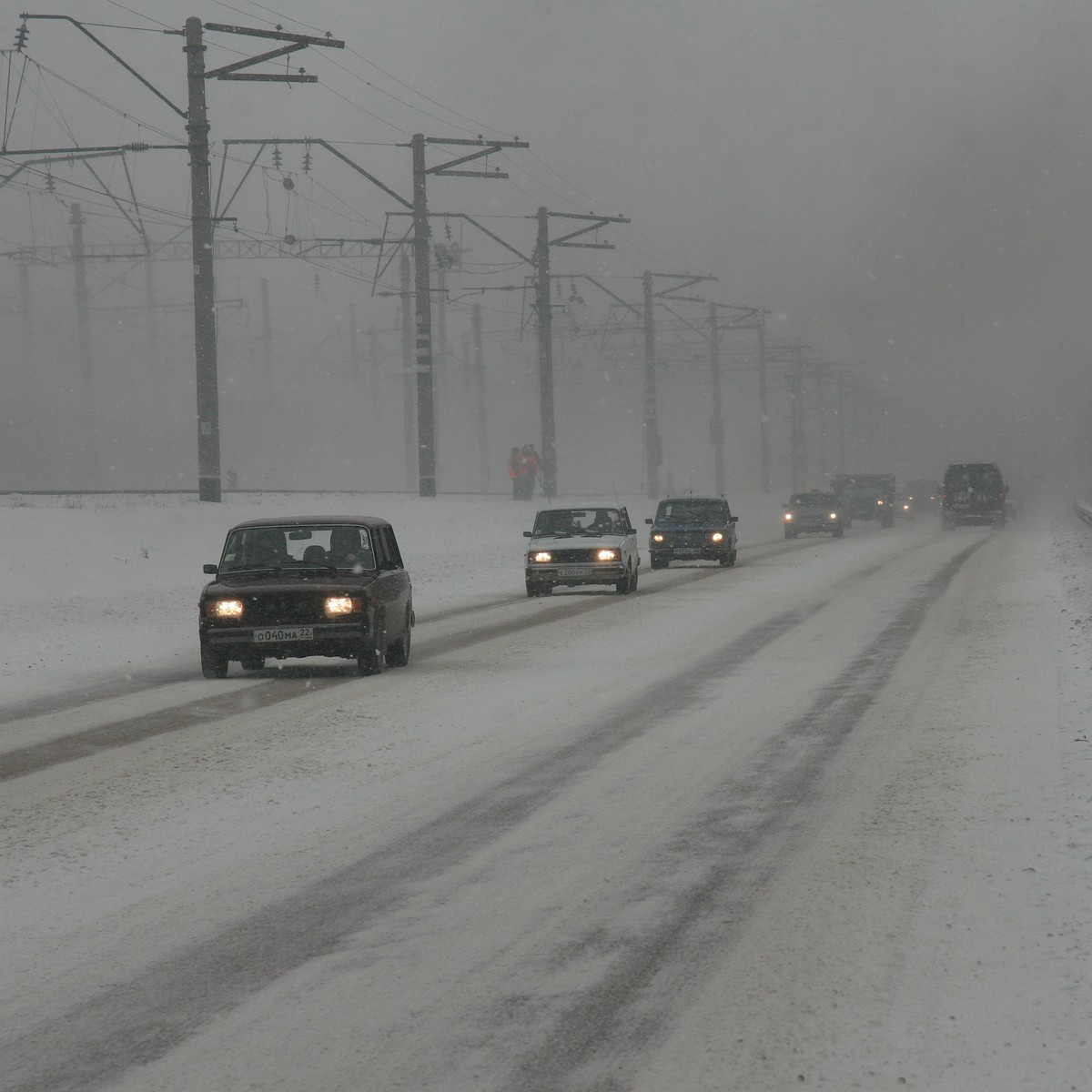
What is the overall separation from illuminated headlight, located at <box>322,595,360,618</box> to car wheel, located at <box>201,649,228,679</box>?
1.17m

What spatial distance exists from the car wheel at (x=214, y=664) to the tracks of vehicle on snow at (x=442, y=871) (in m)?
5.36

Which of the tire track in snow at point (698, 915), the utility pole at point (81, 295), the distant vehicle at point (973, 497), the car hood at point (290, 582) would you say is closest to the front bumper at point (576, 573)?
the car hood at point (290, 582)

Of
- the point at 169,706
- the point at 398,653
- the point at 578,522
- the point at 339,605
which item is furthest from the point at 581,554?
the point at 169,706

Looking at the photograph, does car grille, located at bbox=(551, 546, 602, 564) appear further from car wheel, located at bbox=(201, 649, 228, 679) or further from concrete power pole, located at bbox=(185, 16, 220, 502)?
car wheel, located at bbox=(201, 649, 228, 679)

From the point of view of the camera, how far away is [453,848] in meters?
7.13

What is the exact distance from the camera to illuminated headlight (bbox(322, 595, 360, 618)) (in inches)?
554

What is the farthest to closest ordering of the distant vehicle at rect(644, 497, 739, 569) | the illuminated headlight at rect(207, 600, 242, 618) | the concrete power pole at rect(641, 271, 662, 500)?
the concrete power pole at rect(641, 271, 662, 500) < the distant vehicle at rect(644, 497, 739, 569) < the illuminated headlight at rect(207, 600, 242, 618)

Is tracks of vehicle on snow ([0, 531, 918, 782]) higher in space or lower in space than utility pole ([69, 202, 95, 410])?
lower

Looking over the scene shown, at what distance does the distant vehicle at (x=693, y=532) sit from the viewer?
33.2 meters

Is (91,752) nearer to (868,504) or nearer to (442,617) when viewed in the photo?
(442,617)

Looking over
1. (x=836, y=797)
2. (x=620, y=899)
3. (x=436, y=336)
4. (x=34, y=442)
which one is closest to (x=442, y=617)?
(x=836, y=797)

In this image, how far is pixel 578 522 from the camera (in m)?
26.7

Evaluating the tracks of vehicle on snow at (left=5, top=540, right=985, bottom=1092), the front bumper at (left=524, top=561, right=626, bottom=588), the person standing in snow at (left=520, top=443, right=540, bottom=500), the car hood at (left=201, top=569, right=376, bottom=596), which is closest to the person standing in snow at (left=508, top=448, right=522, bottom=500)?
the person standing in snow at (left=520, top=443, right=540, bottom=500)

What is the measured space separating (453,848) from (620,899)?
4.12ft
